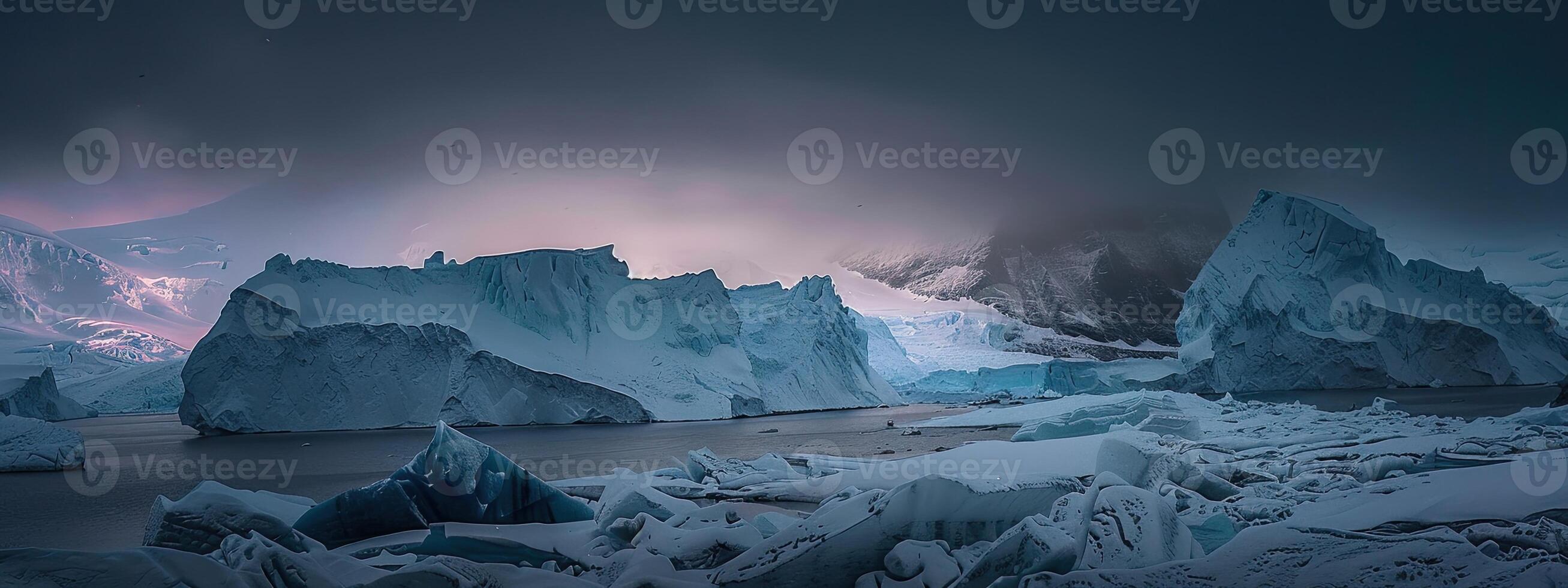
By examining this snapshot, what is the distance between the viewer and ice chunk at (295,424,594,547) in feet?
13.4

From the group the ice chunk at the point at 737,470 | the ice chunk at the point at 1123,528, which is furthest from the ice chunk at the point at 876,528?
the ice chunk at the point at 737,470

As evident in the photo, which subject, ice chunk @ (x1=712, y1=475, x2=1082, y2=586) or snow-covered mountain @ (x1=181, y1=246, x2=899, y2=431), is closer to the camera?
ice chunk @ (x1=712, y1=475, x2=1082, y2=586)

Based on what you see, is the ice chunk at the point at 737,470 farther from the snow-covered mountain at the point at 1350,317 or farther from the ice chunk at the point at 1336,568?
the snow-covered mountain at the point at 1350,317

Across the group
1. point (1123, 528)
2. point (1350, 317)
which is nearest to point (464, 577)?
point (1123, 528)

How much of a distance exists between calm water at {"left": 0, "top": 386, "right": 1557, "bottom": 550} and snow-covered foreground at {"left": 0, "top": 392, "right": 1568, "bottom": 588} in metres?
2.46

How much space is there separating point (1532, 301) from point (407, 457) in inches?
1300

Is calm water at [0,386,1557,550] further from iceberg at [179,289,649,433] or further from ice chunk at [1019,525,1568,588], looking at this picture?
ice chunk at [1019,525,1568,588]

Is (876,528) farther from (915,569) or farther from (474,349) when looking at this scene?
(474,349)

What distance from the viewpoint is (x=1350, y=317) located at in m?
23.5

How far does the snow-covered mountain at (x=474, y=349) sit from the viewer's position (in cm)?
1834

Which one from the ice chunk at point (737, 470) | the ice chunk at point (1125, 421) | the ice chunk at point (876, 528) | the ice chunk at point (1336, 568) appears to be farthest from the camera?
the ice chunk at point (1125, 421)

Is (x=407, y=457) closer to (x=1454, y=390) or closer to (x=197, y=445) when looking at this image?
(x=197, y=445)

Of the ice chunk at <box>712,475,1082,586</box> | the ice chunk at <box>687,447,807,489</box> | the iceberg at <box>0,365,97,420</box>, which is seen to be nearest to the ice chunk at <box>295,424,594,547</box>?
the ice chunk at <box>712,475,1082,586</box>

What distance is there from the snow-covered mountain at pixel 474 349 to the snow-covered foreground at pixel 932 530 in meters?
15.6
